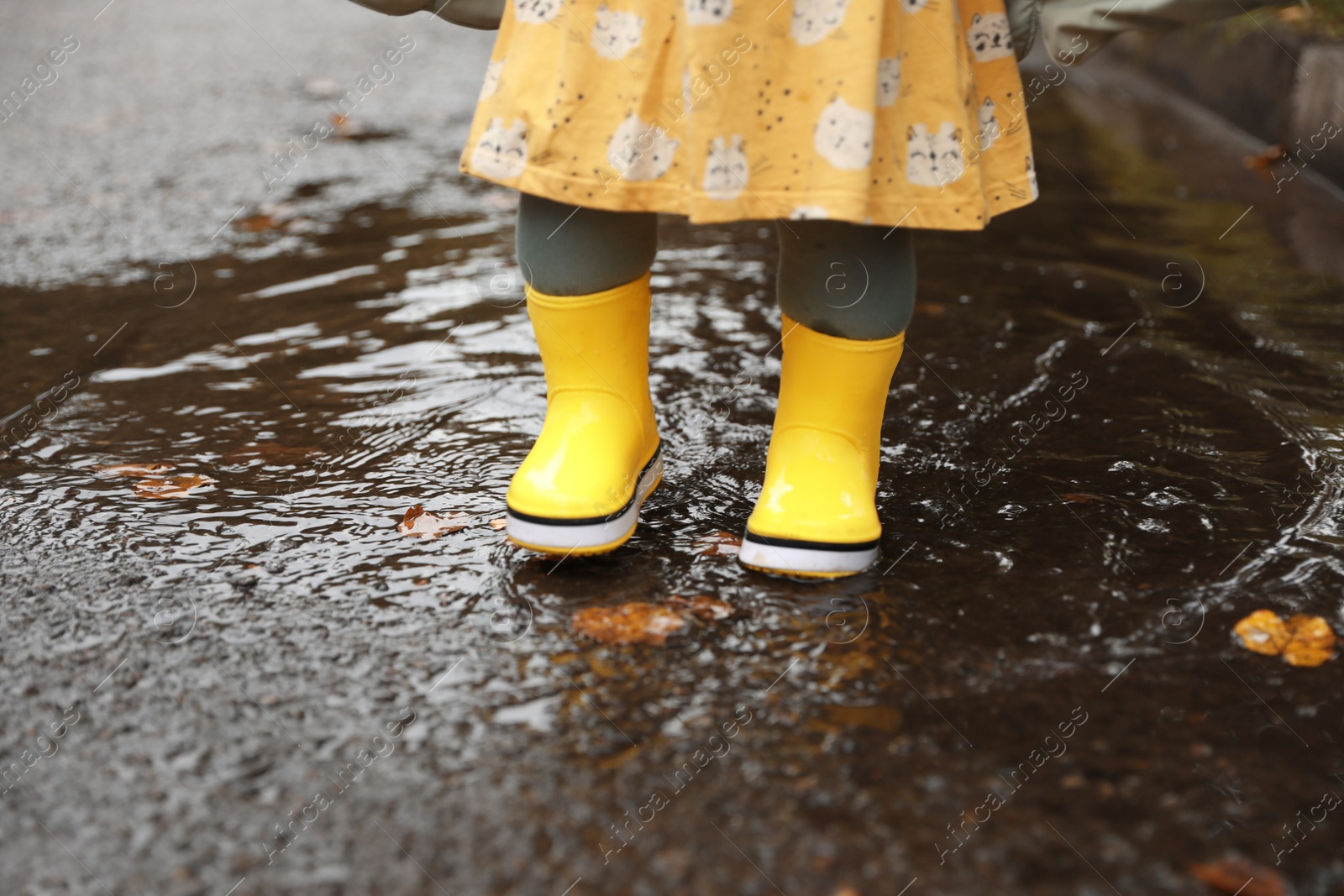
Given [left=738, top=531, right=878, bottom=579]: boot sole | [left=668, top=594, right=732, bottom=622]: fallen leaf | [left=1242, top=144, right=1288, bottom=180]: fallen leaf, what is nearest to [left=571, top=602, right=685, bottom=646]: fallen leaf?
[left=668, top=594, right=732, bottom=622]: fallen leaf

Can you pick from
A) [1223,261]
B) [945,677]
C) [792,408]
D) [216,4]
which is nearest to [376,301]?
[792,408]

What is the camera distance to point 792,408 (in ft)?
5.55

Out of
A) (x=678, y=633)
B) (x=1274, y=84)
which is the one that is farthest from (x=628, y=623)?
(x=1274, y=84)

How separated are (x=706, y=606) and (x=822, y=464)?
27 cm

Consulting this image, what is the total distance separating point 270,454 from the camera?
2.06 meters

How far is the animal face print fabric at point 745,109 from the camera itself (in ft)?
4.62

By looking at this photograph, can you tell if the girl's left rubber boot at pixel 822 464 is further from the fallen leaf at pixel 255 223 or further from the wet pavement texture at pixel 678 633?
the fallen leaf at pixel 255 223

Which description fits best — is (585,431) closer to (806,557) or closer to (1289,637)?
(806,557)

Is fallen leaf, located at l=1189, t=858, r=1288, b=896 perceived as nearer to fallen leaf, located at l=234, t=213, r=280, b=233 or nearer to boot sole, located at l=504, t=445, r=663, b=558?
boot sole, located at l=504, t=445, r=663, b=558

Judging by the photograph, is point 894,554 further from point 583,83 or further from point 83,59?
point 83,59

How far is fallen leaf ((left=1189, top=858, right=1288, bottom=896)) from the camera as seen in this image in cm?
109

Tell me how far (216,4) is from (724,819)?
845cm

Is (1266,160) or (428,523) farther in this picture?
(1266,160)

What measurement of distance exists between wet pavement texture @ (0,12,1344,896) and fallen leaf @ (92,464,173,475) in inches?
0.7
